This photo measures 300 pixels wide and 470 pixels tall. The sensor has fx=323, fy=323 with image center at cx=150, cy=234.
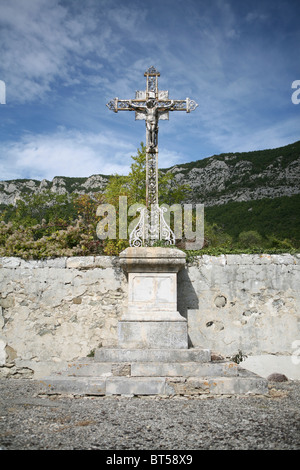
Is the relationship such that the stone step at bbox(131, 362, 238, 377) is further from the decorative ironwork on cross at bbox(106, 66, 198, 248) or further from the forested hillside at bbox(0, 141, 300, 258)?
the decorative ironwork on cross at bbox(106, 66, 198, 248)

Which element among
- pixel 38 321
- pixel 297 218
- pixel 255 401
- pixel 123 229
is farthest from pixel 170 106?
pixel 297 218

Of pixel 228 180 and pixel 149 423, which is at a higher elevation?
pixel 228 180

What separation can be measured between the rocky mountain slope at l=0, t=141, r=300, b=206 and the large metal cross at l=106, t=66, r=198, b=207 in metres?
28.5

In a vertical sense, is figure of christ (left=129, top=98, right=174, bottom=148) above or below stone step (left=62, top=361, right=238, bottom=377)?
above

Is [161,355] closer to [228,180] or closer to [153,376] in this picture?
[153,376]

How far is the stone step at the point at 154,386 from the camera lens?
4152 mm

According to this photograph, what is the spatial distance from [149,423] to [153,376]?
1.23 metres

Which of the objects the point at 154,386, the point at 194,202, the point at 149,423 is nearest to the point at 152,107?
the point at 154,386

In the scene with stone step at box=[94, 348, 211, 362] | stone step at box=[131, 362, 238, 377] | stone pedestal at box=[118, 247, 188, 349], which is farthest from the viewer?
stone pedestal at box=[118, 247, 188, 349]

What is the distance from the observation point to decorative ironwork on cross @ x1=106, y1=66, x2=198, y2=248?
250 inches

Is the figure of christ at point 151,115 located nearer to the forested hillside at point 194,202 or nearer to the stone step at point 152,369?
the forested hillside at point 194,202

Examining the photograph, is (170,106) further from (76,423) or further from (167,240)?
(76,423)

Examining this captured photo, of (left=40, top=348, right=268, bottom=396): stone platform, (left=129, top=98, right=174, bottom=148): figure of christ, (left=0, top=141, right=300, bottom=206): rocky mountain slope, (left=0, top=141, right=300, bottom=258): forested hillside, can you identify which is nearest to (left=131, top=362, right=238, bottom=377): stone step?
(left=40, top=348, right=268, bottom=396): stone platform

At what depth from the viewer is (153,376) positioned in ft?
14.3
